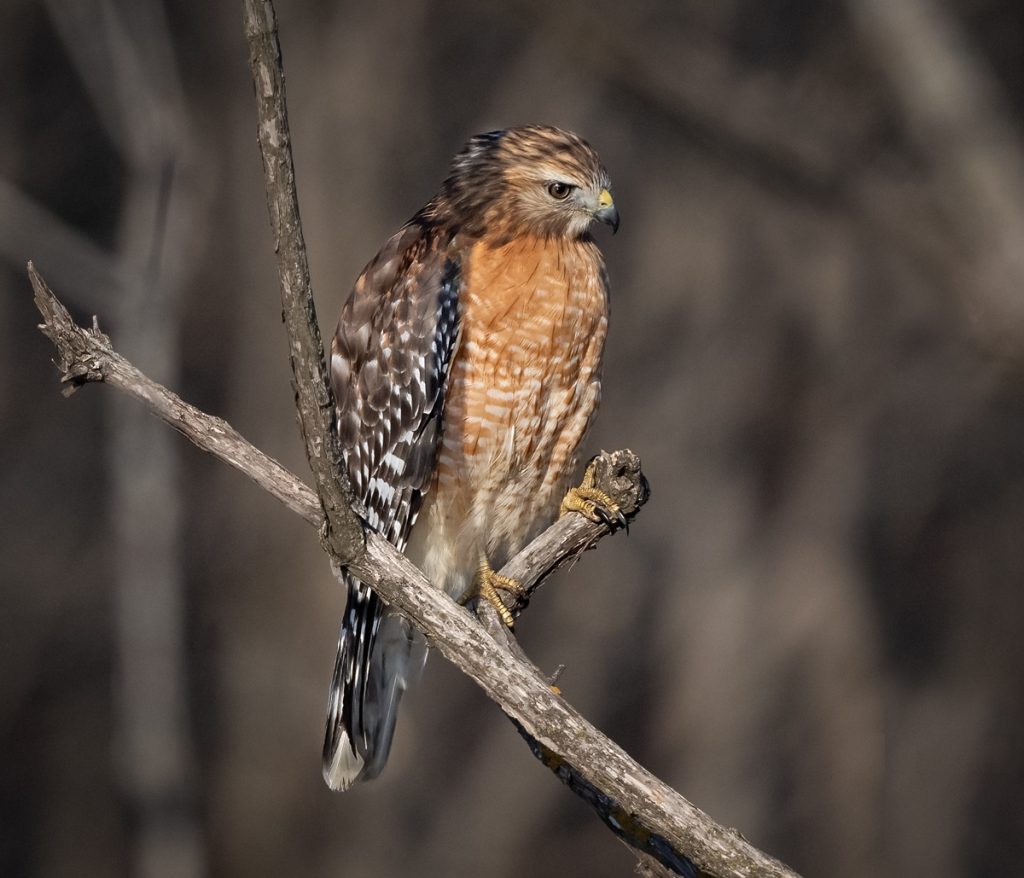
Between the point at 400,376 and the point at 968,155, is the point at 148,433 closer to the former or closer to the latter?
the point at 400,376

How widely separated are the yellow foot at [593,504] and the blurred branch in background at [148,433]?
11.8 ft

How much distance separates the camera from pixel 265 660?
8578 millimetres

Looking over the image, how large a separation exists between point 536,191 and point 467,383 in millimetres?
622

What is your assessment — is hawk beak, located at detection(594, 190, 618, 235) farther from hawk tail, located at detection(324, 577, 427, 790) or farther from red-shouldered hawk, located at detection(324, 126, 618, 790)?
hawk tail, located at detection(324, 577, 427, 790)

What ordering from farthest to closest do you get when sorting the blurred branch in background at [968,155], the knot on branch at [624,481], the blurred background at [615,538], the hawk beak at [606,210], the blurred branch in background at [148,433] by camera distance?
the blurred background at [615,538], the blurred branch in background at [148,433], the hawk beak at [606,210], the knot on branch at [624,481], the blurred branch in background at [968,155]

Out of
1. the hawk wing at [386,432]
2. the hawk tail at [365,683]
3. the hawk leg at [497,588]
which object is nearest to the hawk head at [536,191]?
the hawk wing at [386,432]

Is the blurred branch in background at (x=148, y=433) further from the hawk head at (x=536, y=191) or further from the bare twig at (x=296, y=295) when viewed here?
the bare twig at (x=296, y=295)

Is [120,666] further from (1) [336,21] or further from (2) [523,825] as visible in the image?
(1) [336,21]

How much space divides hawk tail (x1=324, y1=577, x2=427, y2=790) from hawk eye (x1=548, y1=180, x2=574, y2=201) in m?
1.28

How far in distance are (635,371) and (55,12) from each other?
395 cm

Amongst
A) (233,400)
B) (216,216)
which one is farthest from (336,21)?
(233,400)

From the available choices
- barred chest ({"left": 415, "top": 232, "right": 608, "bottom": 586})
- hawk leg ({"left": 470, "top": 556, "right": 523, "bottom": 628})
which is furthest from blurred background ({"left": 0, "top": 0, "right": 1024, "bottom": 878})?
hawk leg ({"left": 470, "top": 556, "right": 523, "bottom": 628})

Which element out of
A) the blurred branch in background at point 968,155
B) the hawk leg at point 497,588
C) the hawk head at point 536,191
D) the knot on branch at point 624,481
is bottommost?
the hawk leg at point 497,588

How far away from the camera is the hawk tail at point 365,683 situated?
390 centimetres
